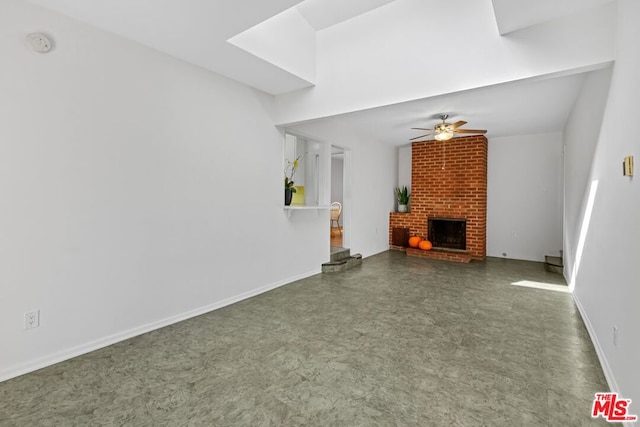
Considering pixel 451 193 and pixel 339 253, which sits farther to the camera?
pixel 451 193

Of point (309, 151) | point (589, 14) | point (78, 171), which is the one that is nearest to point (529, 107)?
point (589, 14)

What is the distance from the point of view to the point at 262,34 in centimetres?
290

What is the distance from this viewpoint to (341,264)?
4984 mm

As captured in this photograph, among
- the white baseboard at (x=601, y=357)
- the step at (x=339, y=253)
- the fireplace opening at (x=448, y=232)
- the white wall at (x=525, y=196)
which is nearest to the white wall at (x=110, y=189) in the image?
the step at (x=339, y=253)

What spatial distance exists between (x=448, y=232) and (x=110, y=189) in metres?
6.17

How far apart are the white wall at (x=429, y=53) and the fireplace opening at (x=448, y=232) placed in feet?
13.7

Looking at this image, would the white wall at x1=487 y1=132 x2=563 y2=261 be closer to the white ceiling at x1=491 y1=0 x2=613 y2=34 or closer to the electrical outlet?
the white ceiling at x1=491 y1=0 x2=613 y2=34

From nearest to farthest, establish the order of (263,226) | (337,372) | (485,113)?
(337,372)
(263,226)
(485,113)

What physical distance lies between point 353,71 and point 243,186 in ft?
5.92

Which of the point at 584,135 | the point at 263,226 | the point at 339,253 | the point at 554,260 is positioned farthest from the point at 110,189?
the point at 554,260

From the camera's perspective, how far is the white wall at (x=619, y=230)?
5.14ft

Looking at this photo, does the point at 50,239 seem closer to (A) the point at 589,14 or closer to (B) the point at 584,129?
(A) the point at 589,14

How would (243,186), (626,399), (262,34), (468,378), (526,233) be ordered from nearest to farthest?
(626,399) → (468,378) → (262,34) → (243,186) → (526,233)

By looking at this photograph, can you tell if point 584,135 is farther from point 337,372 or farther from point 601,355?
point 337,372
